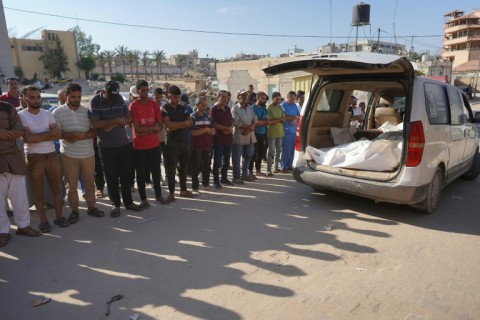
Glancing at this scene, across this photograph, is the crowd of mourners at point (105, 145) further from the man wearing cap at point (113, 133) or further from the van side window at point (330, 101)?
the van side window at point (330, 101)

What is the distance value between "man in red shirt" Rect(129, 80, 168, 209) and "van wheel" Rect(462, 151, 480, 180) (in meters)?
6.01

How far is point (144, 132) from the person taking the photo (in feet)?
16.8

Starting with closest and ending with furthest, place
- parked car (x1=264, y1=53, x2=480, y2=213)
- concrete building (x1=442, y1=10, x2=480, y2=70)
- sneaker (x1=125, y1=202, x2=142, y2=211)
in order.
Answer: parked car (x1=264, y1=53, x2=480, y2=213)
sneaker (x1=125, y1=202, x2=142, y2=211)
concrete building (x1=442, y1=10, x2=480, y2=70)

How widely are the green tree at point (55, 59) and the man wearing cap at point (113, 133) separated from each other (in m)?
70.4

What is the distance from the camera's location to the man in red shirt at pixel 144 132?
5.12 meters

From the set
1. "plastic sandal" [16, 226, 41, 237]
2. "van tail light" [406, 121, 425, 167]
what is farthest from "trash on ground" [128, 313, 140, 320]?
"van tail light" [406, 121, 425, 167]

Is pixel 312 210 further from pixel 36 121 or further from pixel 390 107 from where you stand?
pixel 36 121

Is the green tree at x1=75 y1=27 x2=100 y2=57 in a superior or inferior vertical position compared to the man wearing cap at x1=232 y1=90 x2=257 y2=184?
superior

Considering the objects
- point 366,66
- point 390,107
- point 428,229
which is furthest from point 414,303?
point 390,107

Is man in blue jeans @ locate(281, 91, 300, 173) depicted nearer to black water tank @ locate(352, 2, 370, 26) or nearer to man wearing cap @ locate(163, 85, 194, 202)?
man wearing cap @ locate(163, 85, 194, 202)

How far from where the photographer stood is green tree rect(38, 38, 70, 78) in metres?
65.1

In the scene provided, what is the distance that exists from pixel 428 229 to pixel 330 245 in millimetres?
1436

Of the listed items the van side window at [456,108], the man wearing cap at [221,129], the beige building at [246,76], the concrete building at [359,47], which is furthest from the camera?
the beige building at [246,76]

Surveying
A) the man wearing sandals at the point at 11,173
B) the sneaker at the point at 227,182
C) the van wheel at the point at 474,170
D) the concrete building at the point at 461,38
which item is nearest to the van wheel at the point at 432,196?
the van wheel at the point at 474,170
